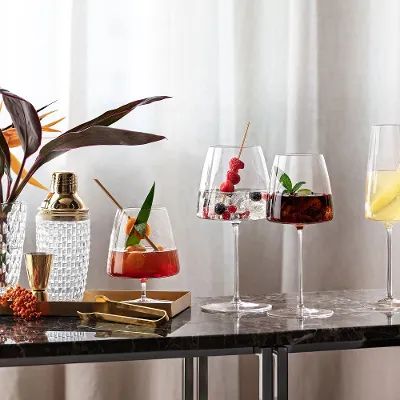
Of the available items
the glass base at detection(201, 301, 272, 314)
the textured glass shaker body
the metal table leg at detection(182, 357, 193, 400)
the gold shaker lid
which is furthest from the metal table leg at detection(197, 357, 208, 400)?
the gold shaker lid

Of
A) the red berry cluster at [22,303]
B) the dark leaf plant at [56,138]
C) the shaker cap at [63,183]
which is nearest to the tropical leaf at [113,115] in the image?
the dark leaf plant at [56,138]

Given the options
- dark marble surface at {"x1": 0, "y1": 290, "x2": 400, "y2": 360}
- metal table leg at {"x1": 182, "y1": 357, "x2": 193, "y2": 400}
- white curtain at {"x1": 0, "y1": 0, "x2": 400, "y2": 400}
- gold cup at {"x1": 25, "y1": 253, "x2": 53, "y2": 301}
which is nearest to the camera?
dark marble surface at {"x1": 0, "y1": 290, "x2": 400, "y2": 360}

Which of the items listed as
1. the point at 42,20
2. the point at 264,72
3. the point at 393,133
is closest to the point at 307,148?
the point at 264,72

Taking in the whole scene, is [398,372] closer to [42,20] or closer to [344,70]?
[344,70]

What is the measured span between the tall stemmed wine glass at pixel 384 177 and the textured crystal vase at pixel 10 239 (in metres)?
0.65

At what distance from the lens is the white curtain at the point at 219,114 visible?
1844 mm

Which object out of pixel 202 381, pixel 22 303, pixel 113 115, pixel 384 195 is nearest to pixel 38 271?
pixel 22 303

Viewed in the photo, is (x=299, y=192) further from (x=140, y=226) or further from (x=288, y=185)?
(x=140, y=226)

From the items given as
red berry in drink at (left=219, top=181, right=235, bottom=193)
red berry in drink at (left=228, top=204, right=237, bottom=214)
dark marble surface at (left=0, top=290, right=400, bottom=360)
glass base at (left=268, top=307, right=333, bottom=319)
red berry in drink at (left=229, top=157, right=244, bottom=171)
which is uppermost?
red berry in drink at (left=229, top=157, right=244, bottom=171)

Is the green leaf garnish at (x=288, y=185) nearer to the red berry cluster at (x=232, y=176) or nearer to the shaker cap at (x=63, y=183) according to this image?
the red berry cluster at (x=232, y=176)

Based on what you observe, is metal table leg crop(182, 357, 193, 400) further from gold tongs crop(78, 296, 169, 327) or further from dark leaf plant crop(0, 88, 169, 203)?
dark leaf plant crop(0, 88, 169, 203)

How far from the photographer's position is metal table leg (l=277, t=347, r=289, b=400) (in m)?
1.29

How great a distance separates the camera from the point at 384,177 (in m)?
1.47

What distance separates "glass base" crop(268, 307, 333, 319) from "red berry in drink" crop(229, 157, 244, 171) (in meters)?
0.27
